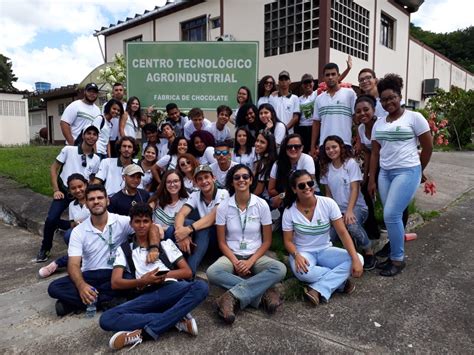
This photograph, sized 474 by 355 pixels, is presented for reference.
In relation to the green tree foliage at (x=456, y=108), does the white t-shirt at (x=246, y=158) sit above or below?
below

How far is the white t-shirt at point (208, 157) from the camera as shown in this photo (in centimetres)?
502

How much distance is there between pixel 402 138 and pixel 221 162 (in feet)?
6.59

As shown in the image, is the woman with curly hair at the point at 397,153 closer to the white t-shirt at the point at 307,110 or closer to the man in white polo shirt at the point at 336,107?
the man in white polo shirt at the point at 336,107

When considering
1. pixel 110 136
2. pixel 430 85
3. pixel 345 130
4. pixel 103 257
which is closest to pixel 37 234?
pixel 110 136

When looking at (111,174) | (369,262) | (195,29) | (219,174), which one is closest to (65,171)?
(111,174)

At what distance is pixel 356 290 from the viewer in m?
3.71

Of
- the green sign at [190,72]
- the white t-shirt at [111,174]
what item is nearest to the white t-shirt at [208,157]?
the white t-shirt at [111,174]

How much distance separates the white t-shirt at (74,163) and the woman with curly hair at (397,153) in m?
3.43

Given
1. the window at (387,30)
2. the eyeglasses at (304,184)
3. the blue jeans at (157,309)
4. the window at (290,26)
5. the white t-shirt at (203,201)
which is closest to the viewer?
the blue jeans at (157,309)

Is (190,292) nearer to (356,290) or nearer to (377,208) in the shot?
(356,290)

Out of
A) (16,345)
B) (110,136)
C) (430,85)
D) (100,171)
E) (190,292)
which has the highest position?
(430,85)

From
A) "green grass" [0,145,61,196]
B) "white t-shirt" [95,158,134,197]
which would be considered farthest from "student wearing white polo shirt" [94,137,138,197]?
"green grass" [0,145,61,196]

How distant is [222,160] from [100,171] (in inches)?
61.5

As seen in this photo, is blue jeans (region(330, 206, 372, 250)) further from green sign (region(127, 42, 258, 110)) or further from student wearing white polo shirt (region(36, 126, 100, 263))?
student wearing white polo shirt (region(36, 126, 100, 263))
